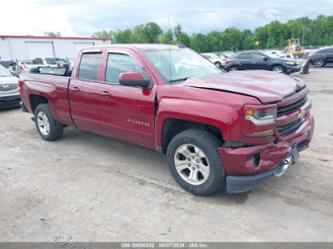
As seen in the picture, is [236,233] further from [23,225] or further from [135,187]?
[23,225]

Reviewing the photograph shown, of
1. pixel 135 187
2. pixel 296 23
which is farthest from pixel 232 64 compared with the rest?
pixel 296 23

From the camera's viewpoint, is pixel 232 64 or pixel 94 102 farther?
pixel 232 64

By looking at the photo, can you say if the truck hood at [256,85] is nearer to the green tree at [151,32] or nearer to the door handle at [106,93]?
the door handle at [106,93]

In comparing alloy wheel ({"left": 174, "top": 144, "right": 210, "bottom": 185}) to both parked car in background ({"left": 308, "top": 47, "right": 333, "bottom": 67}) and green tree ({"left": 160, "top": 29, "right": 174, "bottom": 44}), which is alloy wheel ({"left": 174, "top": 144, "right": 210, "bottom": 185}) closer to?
green tree ({"left": 160, "top": 29, "right": 174, "bottom": 44})

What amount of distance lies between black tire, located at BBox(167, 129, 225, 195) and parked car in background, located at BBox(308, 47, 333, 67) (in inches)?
879

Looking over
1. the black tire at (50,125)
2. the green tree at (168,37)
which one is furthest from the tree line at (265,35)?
the black tire at (50,125)

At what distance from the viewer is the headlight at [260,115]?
3191 mm

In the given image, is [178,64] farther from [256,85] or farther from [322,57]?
[322,57]

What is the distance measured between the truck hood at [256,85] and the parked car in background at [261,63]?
14547mm

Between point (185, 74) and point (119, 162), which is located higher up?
point (185, 74)

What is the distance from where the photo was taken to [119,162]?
4.95 meters

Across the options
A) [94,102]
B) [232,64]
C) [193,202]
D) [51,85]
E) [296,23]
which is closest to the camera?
[193,202]

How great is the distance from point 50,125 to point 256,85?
13.3 feet

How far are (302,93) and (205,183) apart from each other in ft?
5.32
